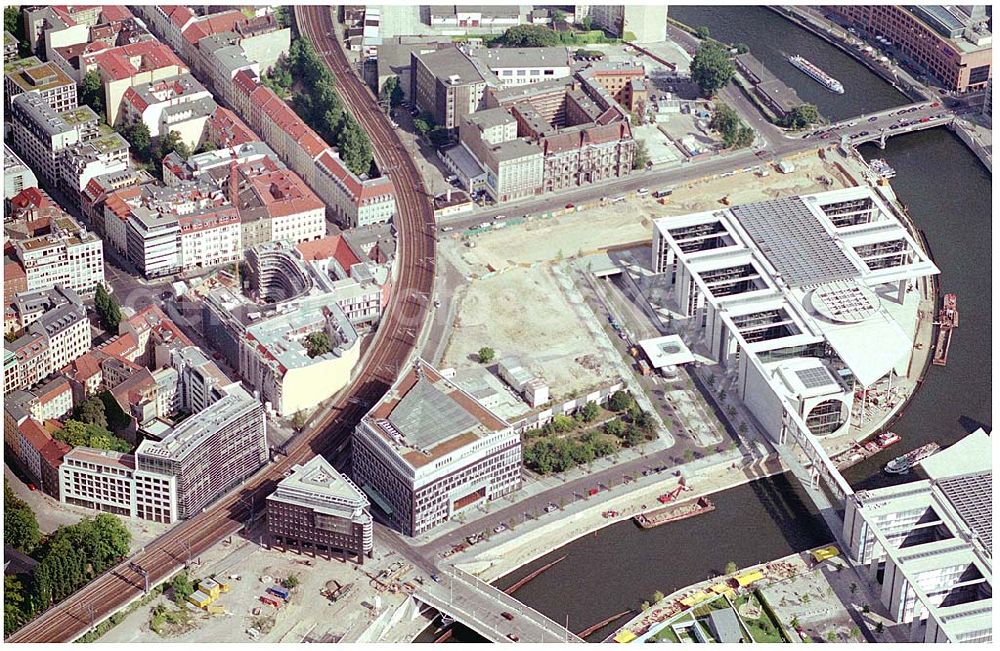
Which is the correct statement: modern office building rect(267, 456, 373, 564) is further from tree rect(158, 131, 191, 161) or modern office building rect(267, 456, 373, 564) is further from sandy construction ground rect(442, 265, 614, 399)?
tree rect(158, 131, 191, 161)

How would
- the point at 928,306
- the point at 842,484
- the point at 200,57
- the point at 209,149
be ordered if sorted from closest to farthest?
the point at 842,484 → the point at 928,306 → the point at 209,149 → the point at 200,57

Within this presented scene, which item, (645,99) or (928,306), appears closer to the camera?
(928,306)

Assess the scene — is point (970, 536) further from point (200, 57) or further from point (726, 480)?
point (200, 57)

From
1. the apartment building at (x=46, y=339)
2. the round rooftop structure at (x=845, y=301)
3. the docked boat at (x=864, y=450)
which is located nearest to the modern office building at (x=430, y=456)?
the docked boat at (x=864, y=450)

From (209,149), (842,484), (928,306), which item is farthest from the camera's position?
(209,149)

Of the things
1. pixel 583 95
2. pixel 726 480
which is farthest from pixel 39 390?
pixel 583 95
